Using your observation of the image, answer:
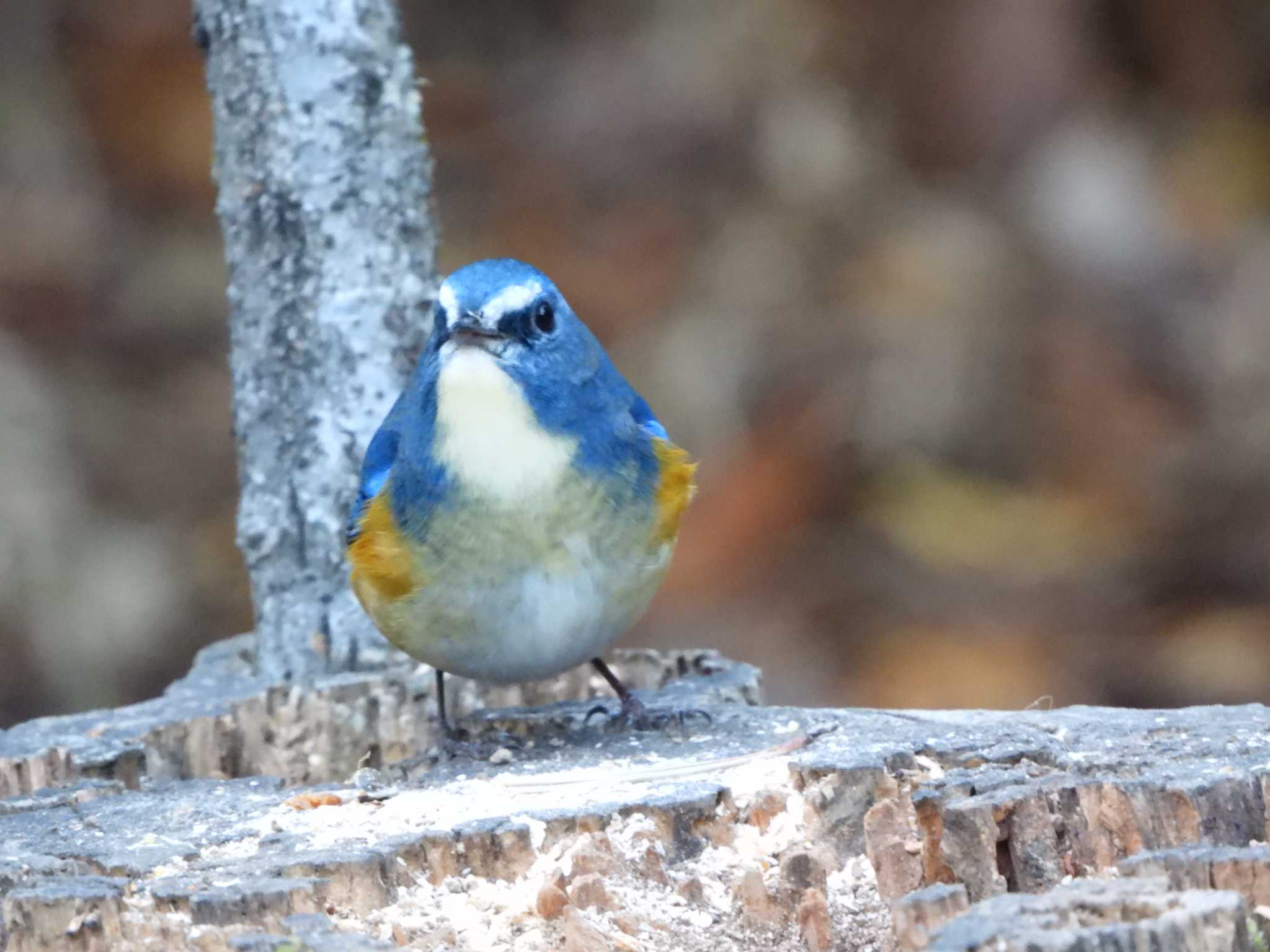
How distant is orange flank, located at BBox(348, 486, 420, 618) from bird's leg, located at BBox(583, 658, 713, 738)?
45cm

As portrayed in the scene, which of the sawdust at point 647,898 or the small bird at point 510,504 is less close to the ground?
the small bird at point 510,504

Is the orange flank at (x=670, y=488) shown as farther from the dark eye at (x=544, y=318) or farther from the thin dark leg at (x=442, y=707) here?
the thin dark leg at (x=442, y=707)

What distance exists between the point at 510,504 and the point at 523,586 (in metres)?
0.15

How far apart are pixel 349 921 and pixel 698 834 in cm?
57

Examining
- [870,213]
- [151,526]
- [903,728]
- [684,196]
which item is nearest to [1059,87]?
[870,213]

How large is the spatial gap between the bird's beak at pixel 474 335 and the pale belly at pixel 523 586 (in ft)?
0.98

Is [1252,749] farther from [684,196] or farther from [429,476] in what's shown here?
[684,196]

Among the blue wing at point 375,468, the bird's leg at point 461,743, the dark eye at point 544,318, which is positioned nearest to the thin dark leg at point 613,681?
the bird's leg at point 461,743

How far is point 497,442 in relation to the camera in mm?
3395

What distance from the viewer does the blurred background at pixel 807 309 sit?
656 cm

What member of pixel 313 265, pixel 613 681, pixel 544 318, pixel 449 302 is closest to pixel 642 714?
pixel 613 681

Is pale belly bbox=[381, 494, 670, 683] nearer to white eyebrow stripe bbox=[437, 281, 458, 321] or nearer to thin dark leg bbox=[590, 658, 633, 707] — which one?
thin dark leg bbox=[590, 658, 633, 707]

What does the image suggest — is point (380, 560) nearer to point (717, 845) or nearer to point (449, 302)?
point (449, 302)

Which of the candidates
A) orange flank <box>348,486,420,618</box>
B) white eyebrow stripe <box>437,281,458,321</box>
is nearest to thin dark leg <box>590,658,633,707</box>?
orange flank <box>348,486,420,618</box>
